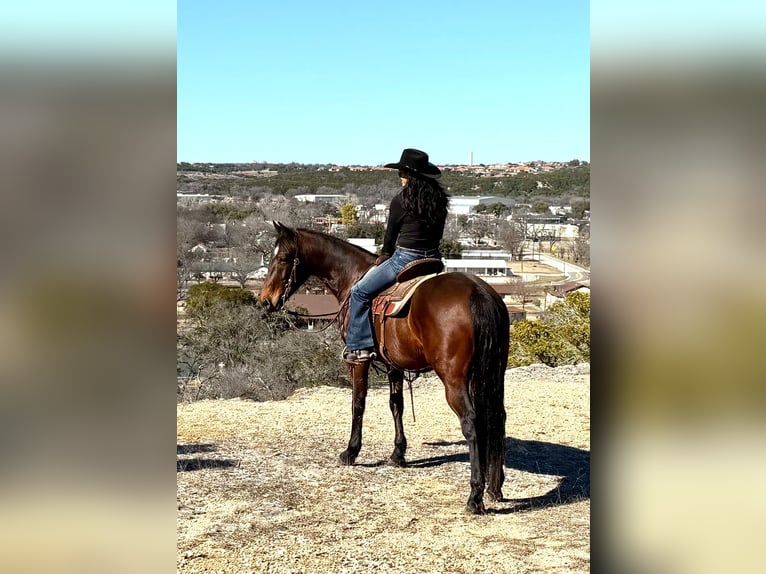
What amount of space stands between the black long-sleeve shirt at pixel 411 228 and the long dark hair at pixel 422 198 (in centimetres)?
5

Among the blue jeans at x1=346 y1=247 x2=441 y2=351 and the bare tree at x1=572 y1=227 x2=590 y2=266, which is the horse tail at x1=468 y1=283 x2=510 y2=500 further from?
the bare tree at x1=572 y1=227 x2=590 y2=266

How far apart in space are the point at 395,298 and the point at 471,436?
1270 mm

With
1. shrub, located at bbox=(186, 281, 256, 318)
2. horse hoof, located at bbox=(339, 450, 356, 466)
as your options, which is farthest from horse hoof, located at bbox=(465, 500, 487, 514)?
shrub, located at bbox=(186, 281, 256, 318)

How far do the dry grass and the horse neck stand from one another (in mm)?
1705

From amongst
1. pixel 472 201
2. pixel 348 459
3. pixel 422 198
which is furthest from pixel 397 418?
pixel 472 201

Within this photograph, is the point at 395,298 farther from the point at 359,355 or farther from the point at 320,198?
the point at 320,198

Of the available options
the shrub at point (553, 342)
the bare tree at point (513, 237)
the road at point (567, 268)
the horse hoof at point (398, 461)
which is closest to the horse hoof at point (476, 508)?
the horse hoof at point (398, 461)

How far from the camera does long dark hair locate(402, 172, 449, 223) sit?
6375 mm

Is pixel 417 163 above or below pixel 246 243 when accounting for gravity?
above

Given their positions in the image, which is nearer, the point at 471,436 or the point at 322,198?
the point at 471,436

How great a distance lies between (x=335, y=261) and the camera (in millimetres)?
7375
